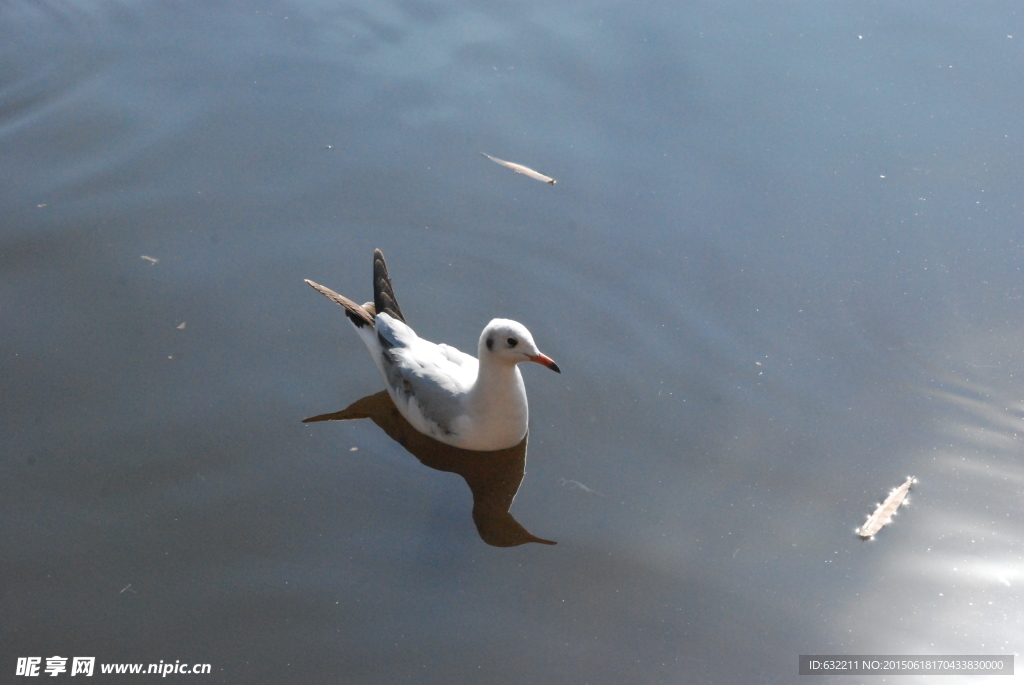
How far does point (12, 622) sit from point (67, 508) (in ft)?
2.18

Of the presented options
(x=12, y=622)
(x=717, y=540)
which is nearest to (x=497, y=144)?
(x=717, y=540)

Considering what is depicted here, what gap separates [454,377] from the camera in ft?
17.6

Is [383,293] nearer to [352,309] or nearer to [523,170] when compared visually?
[352,309]

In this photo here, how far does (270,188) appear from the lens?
689cm

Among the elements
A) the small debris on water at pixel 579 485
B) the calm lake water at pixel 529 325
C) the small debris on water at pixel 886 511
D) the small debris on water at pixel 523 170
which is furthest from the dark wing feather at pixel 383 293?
the small debris on water at pixel 886 511

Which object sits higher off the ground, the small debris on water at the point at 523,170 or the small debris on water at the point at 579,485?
the small debris on water at the point at 523,170

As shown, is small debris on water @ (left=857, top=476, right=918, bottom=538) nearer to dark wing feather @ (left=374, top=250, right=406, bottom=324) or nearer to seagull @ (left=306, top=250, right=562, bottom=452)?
seagull @ (left=306, top=250, right=562, bottom=452)

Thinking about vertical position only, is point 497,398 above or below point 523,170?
below

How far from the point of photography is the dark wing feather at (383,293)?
573cm

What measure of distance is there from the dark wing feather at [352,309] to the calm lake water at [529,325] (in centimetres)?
21

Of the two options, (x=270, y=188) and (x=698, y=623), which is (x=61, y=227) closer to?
(x=270, y=188)

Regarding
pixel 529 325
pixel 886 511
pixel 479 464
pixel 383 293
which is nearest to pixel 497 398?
pixel 479 464

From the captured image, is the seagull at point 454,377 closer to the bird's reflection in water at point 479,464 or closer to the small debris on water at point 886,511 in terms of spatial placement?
the bird's reflection in water at point 479,464

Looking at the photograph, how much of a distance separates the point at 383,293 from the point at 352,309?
0.22m
